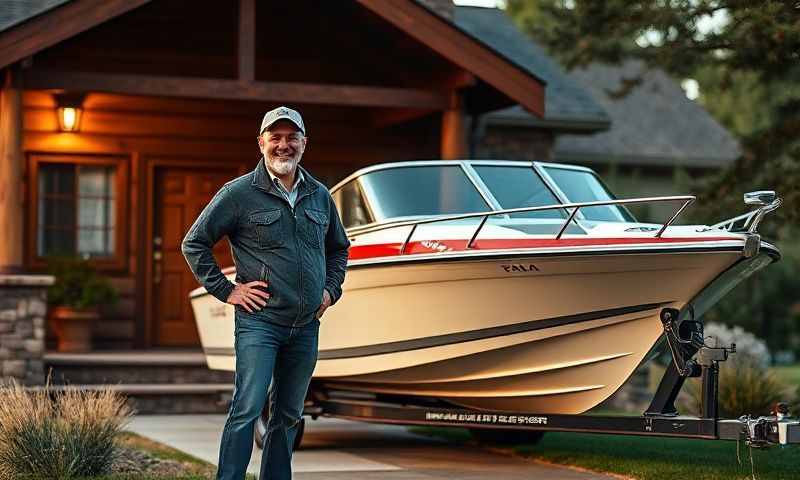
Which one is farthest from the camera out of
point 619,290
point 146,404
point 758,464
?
point 146,404

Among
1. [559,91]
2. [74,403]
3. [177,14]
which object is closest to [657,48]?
[559,91]

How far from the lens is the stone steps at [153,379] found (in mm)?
13266

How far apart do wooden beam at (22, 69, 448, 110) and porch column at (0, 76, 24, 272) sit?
234mm

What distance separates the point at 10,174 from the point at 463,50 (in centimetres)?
449

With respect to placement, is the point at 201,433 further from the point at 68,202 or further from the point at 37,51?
the point at 68,202

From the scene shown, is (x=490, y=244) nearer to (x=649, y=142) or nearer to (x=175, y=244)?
(x=175, y=244)

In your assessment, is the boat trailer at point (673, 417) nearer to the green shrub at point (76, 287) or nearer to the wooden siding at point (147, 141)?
the green shrub at point (76, 287)

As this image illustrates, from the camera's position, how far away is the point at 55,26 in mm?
12156

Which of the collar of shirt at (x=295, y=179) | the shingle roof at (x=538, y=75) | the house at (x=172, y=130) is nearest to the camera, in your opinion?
the collar of shirt at (x=295, y=179)

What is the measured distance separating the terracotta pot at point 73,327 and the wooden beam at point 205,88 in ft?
9.77

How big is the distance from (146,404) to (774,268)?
53.2 ft

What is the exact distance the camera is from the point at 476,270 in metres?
8.62

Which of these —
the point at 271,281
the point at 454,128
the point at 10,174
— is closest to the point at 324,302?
the point at 271,281

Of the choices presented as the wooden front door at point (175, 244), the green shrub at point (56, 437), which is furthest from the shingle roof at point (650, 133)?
the green shrub at point (56, 437)
